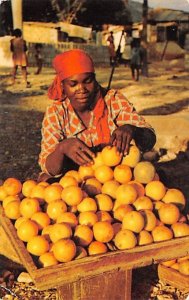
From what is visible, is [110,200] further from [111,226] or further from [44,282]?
[44,282]

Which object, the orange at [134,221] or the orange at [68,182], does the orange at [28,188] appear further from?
the orange at [134,221]

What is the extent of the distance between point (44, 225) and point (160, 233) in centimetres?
75

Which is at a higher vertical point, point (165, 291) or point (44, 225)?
point (44, 225)

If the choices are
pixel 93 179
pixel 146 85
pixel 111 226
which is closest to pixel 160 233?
pixel 111 226

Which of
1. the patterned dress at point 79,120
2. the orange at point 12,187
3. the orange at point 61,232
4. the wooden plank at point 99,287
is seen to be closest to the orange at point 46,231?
the orange at point 61,232

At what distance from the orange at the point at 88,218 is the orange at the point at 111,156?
0.46 metres

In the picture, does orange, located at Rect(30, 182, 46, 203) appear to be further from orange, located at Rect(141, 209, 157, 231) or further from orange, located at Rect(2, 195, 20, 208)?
orange, located at Rect(141, 209, 157, 231)

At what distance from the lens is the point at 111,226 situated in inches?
98.1

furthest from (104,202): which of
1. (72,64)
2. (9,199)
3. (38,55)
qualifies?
(38,55)

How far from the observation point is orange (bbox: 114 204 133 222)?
2593 mm

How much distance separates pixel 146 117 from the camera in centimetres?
763

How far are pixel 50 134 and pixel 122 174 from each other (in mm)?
820

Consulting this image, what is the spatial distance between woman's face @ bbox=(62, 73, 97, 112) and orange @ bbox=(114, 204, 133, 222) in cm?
99

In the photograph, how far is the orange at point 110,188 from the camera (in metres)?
2.82
